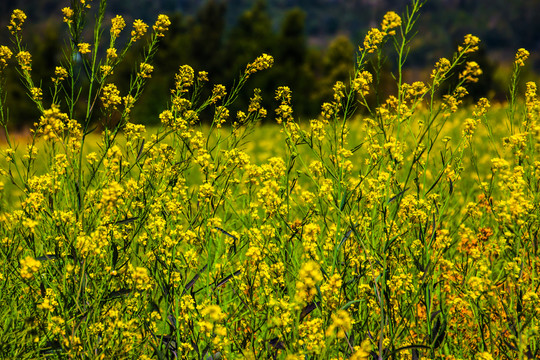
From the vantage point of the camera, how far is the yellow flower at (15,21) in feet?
9.34

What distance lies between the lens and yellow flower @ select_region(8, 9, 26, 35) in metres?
2.85

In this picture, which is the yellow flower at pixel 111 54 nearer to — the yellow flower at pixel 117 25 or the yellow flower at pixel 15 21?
the yellow flower at pixel 117 25

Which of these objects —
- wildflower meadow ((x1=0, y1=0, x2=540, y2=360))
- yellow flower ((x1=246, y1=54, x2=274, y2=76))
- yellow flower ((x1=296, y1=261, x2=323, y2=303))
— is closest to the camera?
yellow flower ((x1=296, y1=261, x2=323, y2=303))

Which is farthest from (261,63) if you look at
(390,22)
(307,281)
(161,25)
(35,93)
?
(307,281)

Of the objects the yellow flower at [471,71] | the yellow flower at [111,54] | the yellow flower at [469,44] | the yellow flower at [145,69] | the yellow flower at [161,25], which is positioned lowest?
the yellow flower at [145,69]

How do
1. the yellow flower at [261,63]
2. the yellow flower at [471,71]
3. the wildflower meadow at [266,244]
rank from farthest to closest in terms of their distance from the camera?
the yellow flower at [261,63], the yellow flower at [471,71], the wildflower meadow at [266,244]

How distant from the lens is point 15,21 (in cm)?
297

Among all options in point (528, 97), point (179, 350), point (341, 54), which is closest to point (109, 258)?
point (179, 350)

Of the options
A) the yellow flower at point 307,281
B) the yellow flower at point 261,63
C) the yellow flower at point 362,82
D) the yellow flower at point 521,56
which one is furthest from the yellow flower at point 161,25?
the yellow flower at point 521,56

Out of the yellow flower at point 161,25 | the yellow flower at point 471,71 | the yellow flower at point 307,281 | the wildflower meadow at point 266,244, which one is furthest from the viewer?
the yellow flower at point 161,25

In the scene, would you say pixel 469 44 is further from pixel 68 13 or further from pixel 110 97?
pixel 68 13

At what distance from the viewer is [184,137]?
262cm

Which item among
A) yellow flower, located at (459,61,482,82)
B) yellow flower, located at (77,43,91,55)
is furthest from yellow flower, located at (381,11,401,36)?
yellow flower, located at (77,43,91,55)

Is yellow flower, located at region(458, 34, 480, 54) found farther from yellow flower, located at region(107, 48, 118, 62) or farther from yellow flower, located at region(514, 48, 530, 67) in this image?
yellow flower, located at region(107, 48, 118, 62)
